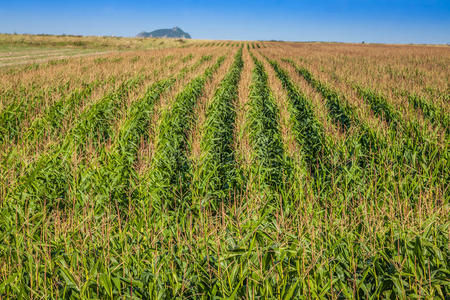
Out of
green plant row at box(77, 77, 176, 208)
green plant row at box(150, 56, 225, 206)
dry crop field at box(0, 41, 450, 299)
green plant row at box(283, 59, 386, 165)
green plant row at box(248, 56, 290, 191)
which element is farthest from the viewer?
green plant row at box(283, 59, 386, 165)

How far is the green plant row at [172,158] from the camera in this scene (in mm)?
3745

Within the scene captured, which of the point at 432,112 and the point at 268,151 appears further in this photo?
the point at 432,112

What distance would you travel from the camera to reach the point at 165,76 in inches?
519

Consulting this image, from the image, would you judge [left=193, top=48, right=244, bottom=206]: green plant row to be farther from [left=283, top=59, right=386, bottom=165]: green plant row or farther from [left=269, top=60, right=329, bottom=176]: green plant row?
[left=283, top=59, right=386, bottom=165]: green plant row

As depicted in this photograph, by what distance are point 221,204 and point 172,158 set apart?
155cm

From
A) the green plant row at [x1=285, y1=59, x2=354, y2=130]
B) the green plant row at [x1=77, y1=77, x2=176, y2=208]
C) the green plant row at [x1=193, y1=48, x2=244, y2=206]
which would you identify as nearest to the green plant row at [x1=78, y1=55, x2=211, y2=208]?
the green plant row at [x1=77, y1=77, x2=176, y2=208]

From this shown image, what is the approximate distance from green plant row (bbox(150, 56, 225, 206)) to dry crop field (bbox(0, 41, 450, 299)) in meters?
0.04

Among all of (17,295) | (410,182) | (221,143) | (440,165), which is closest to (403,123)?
(440,165)

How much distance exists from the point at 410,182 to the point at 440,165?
76 centimetres

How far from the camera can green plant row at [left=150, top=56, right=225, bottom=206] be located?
3.75m

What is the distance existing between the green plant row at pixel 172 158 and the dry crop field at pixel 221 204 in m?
0.04

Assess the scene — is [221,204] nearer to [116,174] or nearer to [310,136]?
[116,174]

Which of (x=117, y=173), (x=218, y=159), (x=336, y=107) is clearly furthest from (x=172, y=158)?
(x=336, y=107)

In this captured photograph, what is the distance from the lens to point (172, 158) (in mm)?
4719
